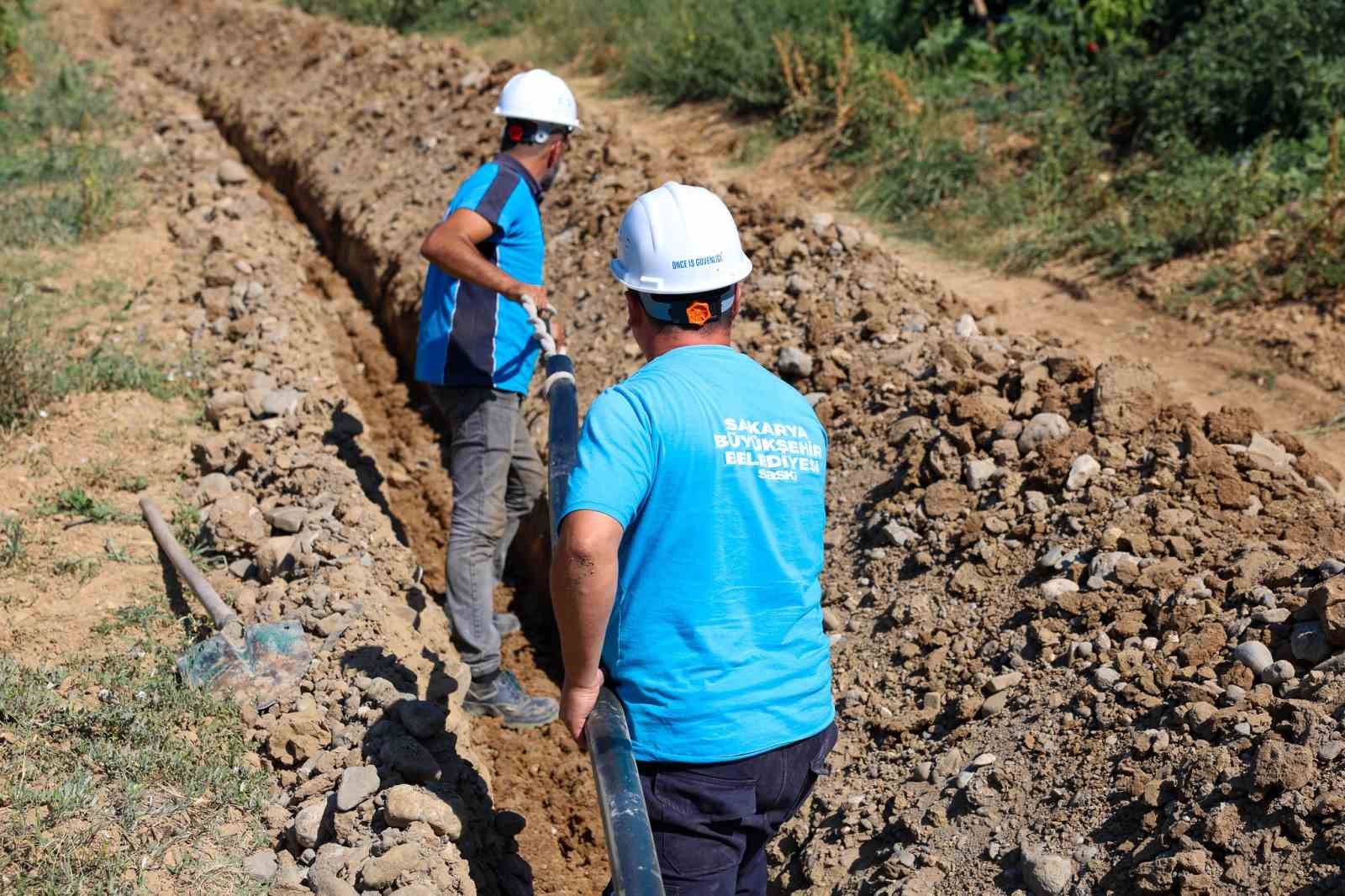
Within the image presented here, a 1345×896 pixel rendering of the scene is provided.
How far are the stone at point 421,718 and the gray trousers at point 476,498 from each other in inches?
15.7

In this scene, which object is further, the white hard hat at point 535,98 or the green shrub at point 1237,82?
the green shrub at point 1237,82

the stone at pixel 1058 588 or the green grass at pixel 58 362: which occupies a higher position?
the stone at pixel 1058 588

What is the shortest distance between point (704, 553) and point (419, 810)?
4.97ft

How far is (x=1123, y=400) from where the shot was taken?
4414 mm

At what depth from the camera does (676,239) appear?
2.44 m

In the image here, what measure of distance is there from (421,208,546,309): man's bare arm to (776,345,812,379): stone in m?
1.78

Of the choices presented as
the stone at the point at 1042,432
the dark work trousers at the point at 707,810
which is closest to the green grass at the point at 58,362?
the stone at the point at 1042,432

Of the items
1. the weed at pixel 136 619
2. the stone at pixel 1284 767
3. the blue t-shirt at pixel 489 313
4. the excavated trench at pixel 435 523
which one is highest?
the blue t-shirt at pixel 489 313

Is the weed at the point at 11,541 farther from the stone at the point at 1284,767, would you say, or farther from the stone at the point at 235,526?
the stone at the point at 1284,767

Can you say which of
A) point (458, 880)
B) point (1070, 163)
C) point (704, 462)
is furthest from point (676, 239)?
point (1070, 163)

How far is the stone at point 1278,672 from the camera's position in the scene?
10.5 ft

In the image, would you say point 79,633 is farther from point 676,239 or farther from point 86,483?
point 676,239

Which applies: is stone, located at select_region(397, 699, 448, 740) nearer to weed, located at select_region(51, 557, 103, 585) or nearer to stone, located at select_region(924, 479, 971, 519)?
weed, located at select_region(51, 557, 103, 585)

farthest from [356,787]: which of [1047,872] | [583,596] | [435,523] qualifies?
[435,523]
